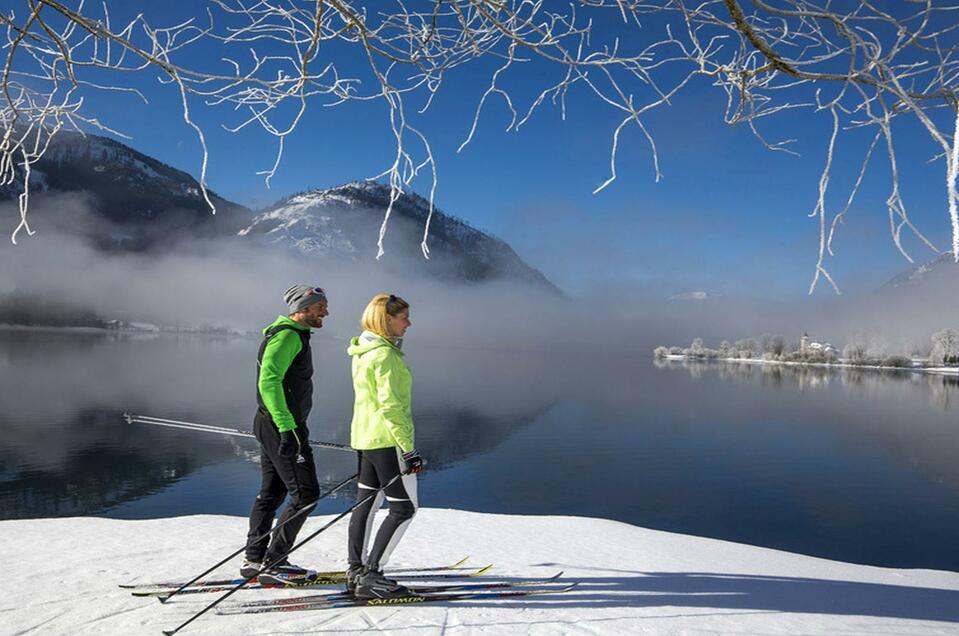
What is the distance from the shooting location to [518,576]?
4.86 metres

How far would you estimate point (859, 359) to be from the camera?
12319cm

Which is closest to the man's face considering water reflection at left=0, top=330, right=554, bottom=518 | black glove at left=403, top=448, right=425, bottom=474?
black glove at left=403, top=448, right=425, bottom=474

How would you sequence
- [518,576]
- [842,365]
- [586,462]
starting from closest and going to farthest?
[518,576], [586,462], [842,365]

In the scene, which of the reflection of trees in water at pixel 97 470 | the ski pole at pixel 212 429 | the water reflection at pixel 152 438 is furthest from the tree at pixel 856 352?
the ski pole at pixel 212 429

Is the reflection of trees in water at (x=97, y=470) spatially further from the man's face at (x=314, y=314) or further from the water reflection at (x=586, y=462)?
the man's face at (x=314, y=314)

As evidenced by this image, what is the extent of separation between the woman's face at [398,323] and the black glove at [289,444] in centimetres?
99

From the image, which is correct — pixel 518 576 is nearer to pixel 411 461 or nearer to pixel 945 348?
pixel 411 461

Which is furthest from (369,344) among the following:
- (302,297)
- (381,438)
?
(302,297)

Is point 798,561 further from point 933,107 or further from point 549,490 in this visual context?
point 549,490

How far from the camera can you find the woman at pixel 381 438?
3.89 meters

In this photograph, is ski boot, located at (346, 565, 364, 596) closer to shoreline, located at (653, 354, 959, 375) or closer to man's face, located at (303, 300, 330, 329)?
man's face, located at (303, 300, 330, 329)

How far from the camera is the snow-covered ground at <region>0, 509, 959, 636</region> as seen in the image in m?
3.72

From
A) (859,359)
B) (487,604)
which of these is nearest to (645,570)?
(487,604)

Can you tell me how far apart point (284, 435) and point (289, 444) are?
9cm
